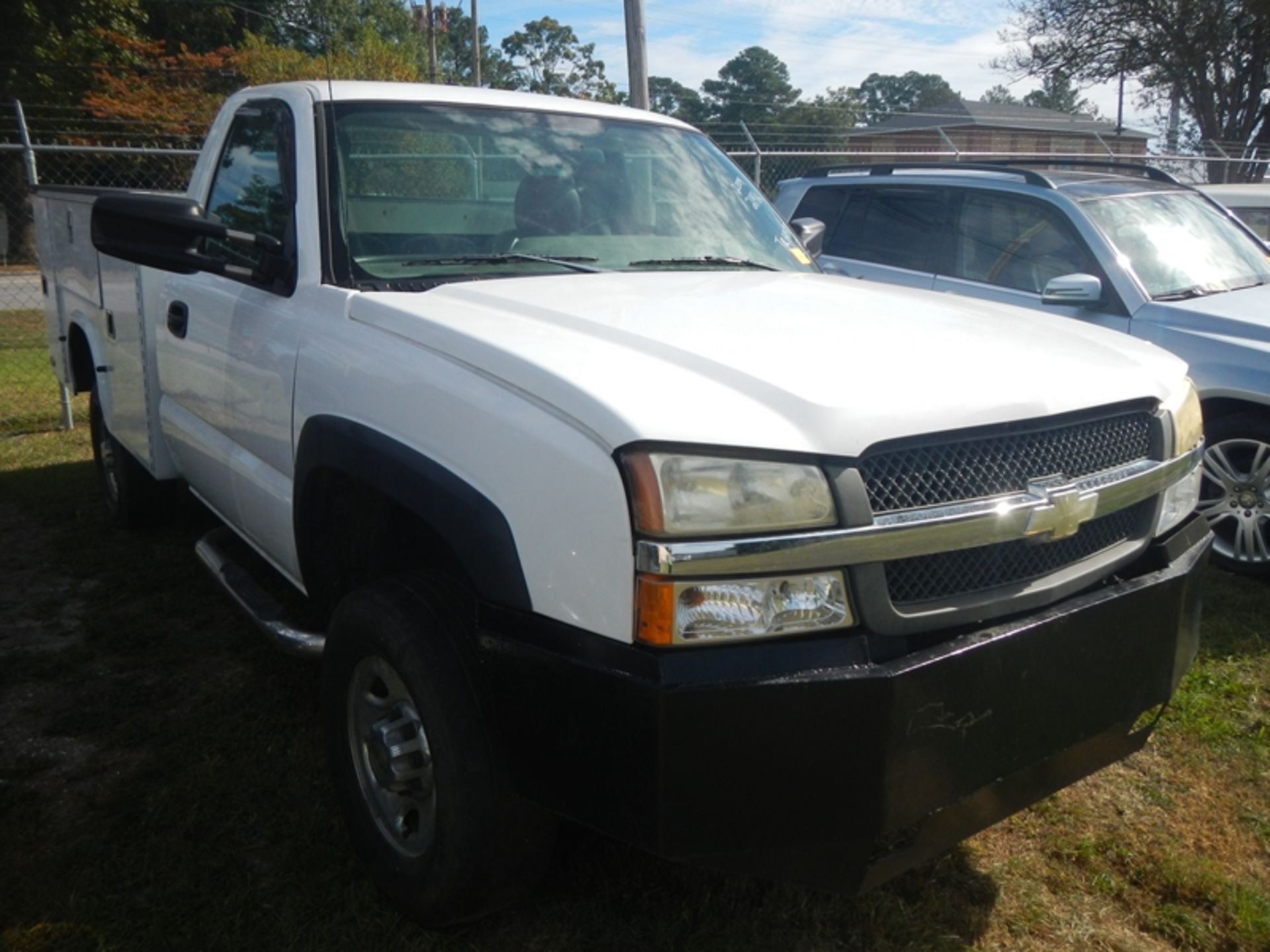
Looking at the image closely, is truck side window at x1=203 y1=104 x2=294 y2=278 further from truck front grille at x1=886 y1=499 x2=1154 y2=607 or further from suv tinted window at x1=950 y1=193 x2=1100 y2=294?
suv tinted window at x1=950 y1=193 x2=1100 y2=294

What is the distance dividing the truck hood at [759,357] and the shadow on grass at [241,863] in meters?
1.10

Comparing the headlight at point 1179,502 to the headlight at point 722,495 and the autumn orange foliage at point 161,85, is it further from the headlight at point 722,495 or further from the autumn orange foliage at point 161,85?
the autumn orange foliage at point 161,85

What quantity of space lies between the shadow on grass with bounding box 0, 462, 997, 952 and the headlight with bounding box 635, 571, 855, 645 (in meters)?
0.87

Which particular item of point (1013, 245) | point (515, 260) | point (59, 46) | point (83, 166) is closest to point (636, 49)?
point (1013, 245)

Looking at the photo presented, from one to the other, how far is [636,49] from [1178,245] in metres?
6.59

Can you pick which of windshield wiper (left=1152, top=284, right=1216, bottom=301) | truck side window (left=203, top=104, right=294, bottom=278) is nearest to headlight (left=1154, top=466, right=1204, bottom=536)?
truck side window (left=203, top=104, right=294, bottom=278)

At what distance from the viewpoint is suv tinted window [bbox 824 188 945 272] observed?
6602 millimetres

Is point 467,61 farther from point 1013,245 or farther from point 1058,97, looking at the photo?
point 1013,245

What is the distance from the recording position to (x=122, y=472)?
539 centimetres

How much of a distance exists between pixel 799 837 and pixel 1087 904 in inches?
46.0

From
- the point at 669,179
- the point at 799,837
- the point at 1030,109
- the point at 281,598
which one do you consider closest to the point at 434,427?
the point at 799,837

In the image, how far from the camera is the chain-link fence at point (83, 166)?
29.0 feet

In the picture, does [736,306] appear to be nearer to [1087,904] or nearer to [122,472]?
[1087,904]

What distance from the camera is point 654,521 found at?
197 centimetres
